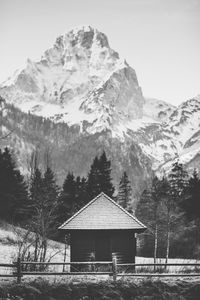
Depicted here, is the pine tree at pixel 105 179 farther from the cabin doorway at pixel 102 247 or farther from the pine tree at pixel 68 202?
the cabin doorway at pixel 102 247

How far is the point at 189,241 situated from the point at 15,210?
23205 millimetres

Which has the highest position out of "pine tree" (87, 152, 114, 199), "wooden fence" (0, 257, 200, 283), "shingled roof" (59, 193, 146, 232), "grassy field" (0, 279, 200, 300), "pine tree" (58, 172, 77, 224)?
"pine tree" (87, 152, 114, 199)

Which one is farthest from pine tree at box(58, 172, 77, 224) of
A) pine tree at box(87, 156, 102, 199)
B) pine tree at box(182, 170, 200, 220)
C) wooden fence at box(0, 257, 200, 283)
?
wooden fence at box(0, 257, 200, 283)

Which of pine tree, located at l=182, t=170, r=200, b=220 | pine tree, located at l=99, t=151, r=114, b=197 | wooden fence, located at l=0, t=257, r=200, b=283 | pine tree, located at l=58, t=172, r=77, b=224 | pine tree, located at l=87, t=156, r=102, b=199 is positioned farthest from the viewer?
pine tree, located at l=99, t=151, r=114, b=197

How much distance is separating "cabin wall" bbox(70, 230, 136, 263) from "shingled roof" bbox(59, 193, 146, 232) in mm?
528

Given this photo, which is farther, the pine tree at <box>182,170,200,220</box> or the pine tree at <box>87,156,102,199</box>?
the pine tree at <box>87,156,102,199</box>

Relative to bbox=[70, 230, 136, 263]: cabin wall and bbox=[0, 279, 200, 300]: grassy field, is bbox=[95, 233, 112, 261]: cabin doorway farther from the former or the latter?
bbox=[0, 279, 200, 300]: grassy field

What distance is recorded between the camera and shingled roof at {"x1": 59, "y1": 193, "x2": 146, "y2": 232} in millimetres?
29891

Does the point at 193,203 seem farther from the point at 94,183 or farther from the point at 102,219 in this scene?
the point at 102,219

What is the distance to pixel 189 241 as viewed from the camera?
55.1 m

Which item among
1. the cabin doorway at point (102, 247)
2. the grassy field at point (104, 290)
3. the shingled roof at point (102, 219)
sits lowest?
the grassy field at point (104, 290)

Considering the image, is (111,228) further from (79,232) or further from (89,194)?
(89,194)

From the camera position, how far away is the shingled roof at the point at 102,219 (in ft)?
98.1

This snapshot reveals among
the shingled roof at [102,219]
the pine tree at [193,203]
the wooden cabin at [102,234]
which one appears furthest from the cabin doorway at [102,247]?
the pine tree at [193,203]
